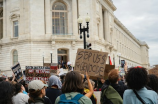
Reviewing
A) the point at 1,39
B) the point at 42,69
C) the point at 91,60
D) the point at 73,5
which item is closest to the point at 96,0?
the point at 73,5

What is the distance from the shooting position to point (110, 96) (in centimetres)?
539

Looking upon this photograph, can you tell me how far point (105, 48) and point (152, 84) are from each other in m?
38.0

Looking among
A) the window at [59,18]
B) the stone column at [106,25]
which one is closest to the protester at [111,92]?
the window at [59,18]

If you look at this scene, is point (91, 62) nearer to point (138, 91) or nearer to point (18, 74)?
point (138, 91)

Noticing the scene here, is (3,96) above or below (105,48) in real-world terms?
below

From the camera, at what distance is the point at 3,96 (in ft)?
14.9

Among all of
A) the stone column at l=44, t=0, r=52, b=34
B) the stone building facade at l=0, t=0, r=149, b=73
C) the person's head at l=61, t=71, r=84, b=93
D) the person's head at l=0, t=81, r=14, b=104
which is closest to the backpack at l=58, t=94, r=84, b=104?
the person's head at l=61, t=71, r=84, b=93

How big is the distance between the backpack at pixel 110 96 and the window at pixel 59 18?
106 ft

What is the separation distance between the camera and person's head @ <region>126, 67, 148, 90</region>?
4.13 meters

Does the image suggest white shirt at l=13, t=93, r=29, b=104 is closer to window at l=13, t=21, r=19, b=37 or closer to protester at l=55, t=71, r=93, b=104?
protester at l=55, t=71, r=93, b=104

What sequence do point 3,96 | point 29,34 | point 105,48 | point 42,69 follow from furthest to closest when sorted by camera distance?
1. point 105,48
2. point 29,34
3. point 42,69
4. point 3,96

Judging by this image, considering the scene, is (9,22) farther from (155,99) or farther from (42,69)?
(155,99)

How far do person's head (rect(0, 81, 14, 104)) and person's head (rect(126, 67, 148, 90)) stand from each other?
2061mm

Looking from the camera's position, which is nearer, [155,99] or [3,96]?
[155,99]
